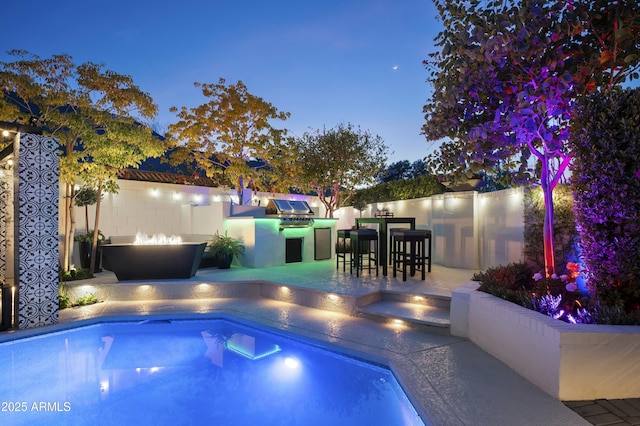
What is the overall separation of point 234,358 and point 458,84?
14.2 ft

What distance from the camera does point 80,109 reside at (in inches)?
277

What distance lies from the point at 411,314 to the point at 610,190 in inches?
113

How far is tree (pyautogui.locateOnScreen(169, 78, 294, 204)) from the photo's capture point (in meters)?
10.7

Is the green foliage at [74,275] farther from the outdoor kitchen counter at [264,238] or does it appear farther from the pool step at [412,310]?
the pool step at [412,310]

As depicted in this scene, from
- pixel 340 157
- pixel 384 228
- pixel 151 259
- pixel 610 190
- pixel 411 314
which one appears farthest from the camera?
pixel 340 157

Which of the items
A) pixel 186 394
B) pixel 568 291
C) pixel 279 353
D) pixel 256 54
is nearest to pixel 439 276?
pixel 568 291

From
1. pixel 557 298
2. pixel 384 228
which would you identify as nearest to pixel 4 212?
pixel 384 228

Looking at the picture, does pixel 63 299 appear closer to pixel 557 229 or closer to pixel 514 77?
pixel 514 77

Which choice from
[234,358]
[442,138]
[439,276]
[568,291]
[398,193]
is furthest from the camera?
[398,193]

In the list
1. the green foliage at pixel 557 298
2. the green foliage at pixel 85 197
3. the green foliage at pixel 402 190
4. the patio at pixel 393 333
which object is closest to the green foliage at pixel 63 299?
the patio at pixel 393 333

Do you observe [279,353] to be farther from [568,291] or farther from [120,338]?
[568,291]

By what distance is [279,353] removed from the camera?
4.16 m

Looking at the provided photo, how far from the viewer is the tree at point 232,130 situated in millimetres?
10672

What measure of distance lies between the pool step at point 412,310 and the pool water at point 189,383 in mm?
1274
